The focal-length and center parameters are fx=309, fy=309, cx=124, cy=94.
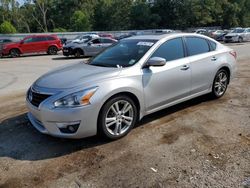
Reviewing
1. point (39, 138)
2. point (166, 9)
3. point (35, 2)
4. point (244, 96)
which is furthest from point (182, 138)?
point (35, 2)

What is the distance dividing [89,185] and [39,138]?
5.53 feet

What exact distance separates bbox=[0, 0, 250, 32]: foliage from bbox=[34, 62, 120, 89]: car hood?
1996 inches

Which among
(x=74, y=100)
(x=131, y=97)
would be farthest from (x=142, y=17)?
(x=74, y=100)

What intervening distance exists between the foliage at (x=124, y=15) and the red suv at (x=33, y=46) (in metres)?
31.5

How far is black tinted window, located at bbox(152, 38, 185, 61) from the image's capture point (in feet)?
17.5

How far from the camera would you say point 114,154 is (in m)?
4.25

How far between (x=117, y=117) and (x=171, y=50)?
1741mm

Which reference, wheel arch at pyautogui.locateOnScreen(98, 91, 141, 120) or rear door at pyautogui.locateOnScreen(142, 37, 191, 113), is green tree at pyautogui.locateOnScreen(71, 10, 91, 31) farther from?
wheel arch at pyautogui.locateOnScreen(98, 91, 141, 120)

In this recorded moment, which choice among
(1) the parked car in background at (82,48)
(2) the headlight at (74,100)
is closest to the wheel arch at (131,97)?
(2) the headlight at (74,100)

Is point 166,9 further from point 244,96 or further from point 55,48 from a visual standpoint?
point 244,96

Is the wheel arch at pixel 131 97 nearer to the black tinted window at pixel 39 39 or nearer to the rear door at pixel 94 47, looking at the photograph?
the rear door at pixel 94 47

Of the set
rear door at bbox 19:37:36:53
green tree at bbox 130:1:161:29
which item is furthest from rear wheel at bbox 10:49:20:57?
green tree at bbox 130:1:161:29

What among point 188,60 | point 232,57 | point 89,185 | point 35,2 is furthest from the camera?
point 35,2

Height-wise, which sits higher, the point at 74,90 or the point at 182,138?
the point at 74,90
